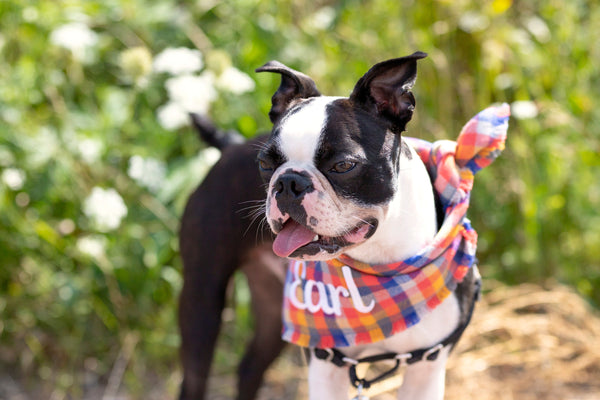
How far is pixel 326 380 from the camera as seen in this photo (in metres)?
1.79

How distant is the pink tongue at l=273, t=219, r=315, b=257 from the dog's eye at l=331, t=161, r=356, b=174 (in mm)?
151

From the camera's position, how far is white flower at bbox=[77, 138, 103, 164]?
2715 mm

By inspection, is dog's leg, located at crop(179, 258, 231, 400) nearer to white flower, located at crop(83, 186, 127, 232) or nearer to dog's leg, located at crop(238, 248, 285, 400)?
dog's leg, located at crop(238, 248, 285, 400)

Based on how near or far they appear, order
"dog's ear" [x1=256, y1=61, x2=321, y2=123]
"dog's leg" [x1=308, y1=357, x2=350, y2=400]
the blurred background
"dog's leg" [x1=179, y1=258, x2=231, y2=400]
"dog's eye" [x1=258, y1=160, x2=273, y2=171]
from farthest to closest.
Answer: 1. the blurred background
2. "dog's leg" [x1=179, y1=258, x2=231, y2=400]
3. "dog's leg" [x1=308, y1=357, x2=350, y2=400]
4. "dog's ear" [x1=256, y1=61, x2=321, y2=123]
5. "dog's eye" [x1=258, y1=160, x2=273, y2=171]

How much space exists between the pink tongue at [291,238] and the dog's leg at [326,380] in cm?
41

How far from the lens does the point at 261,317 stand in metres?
2.45

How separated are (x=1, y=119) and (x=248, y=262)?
1.27 metres

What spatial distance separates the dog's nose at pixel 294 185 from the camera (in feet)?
4.77

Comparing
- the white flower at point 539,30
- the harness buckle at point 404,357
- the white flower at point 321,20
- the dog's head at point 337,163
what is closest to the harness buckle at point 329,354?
the harness buckle at point 404,357

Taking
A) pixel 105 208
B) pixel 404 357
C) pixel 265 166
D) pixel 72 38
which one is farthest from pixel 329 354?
pixel 72 38

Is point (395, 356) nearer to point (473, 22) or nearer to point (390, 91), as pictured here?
point (390, 91)

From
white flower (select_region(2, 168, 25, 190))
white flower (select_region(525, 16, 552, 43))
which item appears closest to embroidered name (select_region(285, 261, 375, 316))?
white flower (select_region(2, 168, 25, 190))

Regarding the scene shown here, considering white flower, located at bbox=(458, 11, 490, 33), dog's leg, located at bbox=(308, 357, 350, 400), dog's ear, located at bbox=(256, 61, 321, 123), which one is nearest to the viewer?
dog's ear, located at bbox=(256, 61, 321, 123)

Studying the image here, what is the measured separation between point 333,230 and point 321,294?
1.13 ft
